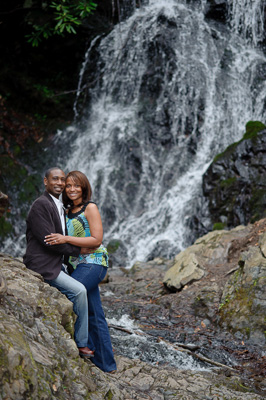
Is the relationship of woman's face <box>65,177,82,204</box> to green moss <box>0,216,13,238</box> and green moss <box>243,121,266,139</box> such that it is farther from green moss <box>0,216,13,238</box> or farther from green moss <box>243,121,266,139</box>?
green moss <box>0,216,13,238</box>

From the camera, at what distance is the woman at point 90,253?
3582 millimetres

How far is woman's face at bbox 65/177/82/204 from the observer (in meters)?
3.70

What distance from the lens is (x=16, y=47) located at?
16719 millimetres

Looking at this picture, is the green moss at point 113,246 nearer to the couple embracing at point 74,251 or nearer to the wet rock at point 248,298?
the wet rock at point 248,298

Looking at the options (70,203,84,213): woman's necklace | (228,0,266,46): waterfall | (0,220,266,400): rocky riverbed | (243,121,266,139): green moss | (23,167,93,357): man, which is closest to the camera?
(0,220,266,400): rocky riverbed

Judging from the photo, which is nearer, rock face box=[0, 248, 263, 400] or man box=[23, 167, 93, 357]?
rock face box=[0, 248, 263, 400]

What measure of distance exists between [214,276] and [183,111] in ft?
30.7

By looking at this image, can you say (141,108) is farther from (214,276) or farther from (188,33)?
(214,276)

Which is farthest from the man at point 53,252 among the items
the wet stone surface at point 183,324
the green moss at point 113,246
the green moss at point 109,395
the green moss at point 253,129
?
the green moss at point 253,129

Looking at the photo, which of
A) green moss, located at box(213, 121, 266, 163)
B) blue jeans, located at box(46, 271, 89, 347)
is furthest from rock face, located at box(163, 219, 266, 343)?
green moss, located at box(213, 121, 266, 163)

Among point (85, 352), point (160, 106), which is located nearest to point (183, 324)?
point (85, 352)

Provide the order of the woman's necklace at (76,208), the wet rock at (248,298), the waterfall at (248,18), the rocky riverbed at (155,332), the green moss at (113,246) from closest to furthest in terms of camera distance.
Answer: the rocky riverbed at (155,332), the woman's necklace at (76,208), the wet rock at (248,298), the green moss at (113,246), the waterfall at (248,18)

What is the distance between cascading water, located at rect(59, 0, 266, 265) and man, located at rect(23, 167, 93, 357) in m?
8.93

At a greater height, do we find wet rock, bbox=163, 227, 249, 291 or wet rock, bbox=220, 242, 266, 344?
wet rock, bbox=220, 242, 266, 344
